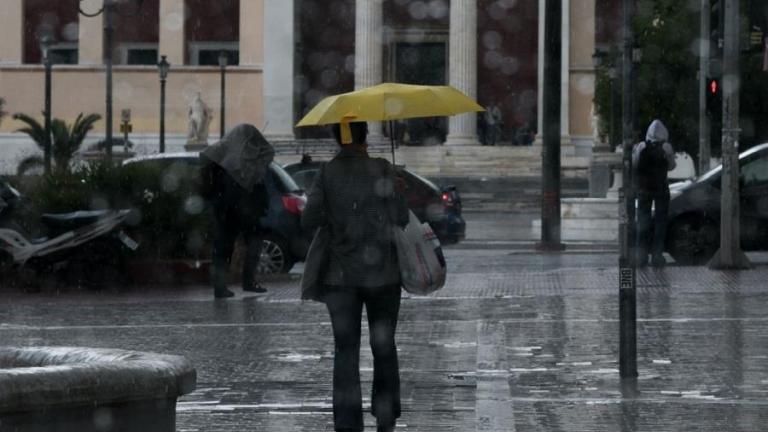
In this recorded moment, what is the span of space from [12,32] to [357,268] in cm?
6209

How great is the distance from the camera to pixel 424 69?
241 ft

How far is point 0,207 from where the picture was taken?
1934 cm

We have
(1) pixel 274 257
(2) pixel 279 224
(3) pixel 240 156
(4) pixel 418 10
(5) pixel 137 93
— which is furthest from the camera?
(4) pixel 418 10

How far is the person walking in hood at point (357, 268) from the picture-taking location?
8992 millimetres

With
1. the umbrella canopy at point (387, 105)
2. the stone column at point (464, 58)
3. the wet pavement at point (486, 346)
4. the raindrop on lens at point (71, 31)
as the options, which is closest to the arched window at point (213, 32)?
the raindrop on lens at point (71, 31)

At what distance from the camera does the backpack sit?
22094 millimetres

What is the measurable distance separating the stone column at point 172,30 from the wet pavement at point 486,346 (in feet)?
157

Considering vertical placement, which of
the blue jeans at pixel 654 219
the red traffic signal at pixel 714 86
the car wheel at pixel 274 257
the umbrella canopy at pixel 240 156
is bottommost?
the car wheel at pixel 274 257

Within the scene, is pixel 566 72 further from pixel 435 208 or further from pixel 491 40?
pixel 435 208

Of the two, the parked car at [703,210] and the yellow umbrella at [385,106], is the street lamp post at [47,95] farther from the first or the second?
the yellow umbrella at [385,106]

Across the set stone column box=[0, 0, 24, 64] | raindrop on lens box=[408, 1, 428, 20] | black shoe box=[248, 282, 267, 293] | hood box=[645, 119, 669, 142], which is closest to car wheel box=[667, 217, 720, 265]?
hood box=[645, 119, 669, 142]

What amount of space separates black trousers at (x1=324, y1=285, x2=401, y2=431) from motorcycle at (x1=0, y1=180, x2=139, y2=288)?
1056cm

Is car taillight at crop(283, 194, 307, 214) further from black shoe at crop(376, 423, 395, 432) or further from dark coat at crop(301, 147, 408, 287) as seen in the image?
black shoe at crop(376, 423, 395, 432)

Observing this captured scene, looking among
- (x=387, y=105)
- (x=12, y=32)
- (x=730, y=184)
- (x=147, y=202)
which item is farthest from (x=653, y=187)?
Result: (x=12, y=32)
